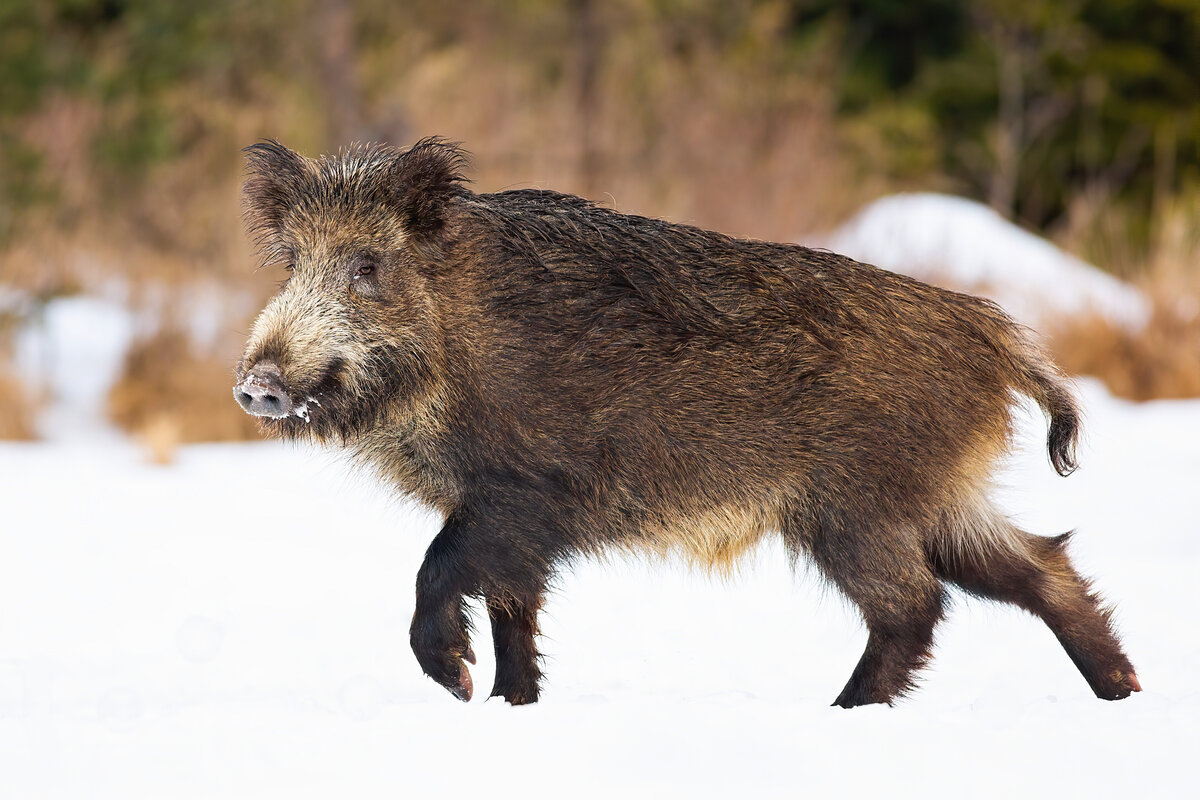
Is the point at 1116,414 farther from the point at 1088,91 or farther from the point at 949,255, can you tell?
the point at 1088,91

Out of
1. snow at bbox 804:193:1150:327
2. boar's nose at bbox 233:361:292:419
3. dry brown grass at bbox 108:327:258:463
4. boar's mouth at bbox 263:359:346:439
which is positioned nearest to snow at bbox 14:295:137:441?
dry brown grass at bbox 108:327:258:463

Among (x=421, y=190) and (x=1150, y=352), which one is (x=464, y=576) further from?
(x=1150, y=352)

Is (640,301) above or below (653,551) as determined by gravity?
above

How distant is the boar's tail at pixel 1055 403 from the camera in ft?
13.6

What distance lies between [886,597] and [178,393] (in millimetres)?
6979

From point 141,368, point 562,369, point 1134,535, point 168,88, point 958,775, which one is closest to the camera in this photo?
point 958,775

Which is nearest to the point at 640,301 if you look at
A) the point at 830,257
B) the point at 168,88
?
the point at 830,257

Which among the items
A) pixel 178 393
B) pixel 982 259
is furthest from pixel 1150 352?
pixel 178 393

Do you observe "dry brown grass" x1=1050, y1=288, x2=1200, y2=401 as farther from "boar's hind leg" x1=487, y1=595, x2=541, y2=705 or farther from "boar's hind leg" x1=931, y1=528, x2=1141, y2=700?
"boar's hind leg" x1=487, y1=595, x2=541, y2=705

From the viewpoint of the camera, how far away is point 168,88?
14547 mm

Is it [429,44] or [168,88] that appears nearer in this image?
[168,88]

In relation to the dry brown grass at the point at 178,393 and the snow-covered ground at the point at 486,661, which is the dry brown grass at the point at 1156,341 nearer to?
the snow-covered ground at the point at 486,661

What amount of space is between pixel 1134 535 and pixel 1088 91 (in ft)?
42.4

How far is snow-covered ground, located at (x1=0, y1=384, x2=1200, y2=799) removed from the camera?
3104mm
